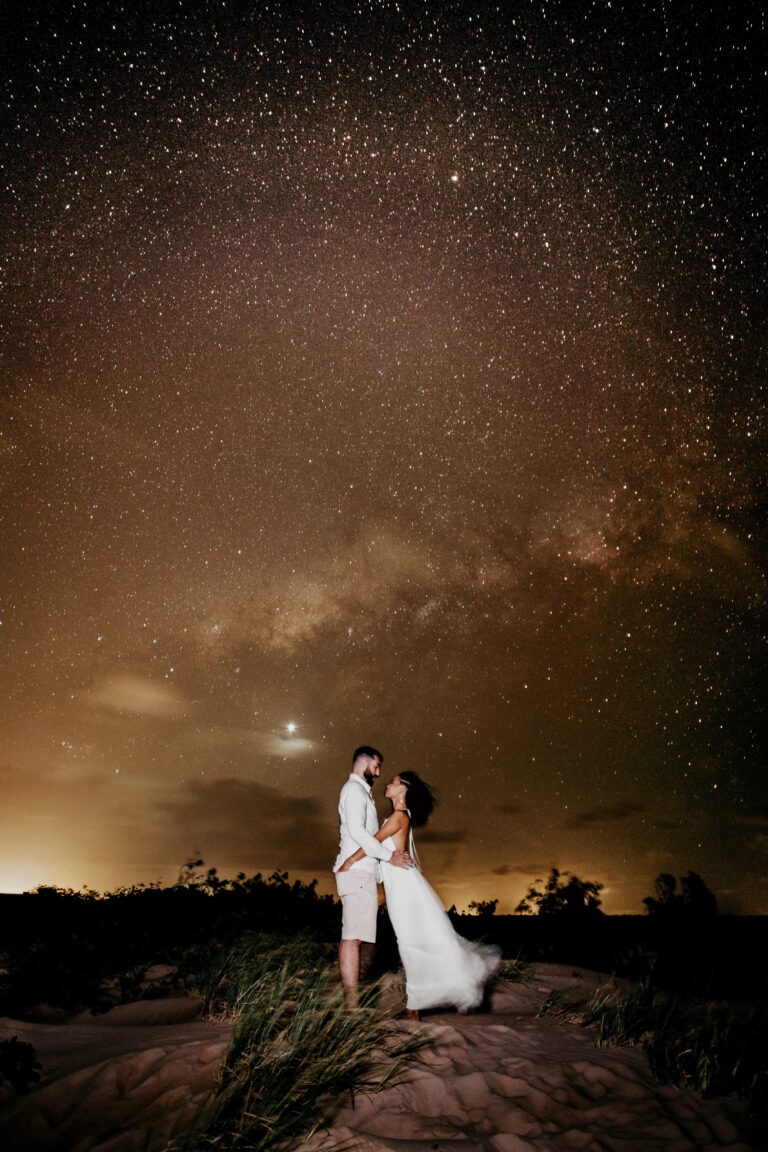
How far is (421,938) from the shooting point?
554 centimetres

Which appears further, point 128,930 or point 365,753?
point 128,930

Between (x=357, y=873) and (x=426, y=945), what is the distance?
0.93 meters

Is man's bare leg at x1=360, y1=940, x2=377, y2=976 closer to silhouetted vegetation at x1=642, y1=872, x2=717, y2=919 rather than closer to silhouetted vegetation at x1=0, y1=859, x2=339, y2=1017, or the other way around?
silhouetted vegetation at x1=0, y1=859, x2=339, y2=1017

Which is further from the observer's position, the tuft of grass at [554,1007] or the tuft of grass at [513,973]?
the tuft of grass at [513,973]

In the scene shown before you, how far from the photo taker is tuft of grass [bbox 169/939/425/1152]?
330 centimetres

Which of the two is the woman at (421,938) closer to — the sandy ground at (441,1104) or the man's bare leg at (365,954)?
the man's bare leg at (365,954)

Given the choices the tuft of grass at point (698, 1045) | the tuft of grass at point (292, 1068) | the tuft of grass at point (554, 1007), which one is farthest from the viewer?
the tuft of grass at point (554, 1007)

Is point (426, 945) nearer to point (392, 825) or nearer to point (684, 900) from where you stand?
point (392, 825)

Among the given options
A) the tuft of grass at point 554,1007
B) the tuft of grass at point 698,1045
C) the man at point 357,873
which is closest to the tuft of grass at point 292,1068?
the man at point 357,873

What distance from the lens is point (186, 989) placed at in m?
7.64

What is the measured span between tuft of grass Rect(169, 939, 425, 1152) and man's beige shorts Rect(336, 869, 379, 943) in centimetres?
45

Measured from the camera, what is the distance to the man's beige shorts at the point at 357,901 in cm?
526

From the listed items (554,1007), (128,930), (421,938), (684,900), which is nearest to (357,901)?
(421,938)

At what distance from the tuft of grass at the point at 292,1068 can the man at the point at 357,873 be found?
346 millimetres
